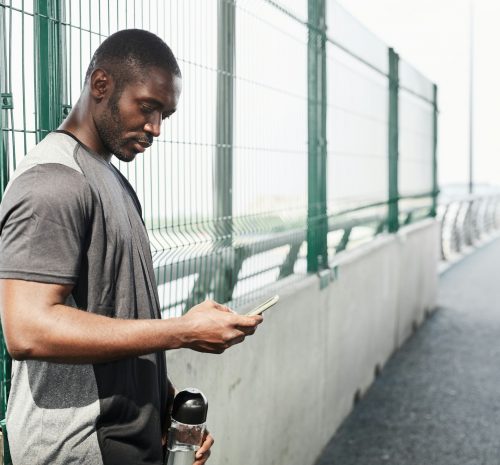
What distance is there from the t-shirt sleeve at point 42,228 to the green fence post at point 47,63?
0.60 metres

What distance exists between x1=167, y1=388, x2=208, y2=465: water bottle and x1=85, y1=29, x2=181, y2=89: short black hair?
0.82 meters

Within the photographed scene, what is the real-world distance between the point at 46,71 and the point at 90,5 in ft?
1.03

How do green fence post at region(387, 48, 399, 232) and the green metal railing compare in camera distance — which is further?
green fence post at region(387, 48, 399, 232)

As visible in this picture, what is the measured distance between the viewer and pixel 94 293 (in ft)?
6.03

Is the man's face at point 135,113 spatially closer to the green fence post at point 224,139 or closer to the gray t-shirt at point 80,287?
the gray t-shirt at point 80,287

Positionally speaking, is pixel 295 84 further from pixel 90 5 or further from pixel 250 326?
pixel 250 326

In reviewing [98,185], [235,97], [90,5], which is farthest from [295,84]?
[98,185]

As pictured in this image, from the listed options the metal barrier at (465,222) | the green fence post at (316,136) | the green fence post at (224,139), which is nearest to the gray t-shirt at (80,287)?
the green fence post at (224,139)

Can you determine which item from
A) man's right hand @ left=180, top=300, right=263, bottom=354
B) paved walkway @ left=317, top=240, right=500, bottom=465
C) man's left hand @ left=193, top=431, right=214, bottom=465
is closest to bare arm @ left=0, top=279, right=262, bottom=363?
man's right hand @ left=180, top=300, right=263, bottom=354

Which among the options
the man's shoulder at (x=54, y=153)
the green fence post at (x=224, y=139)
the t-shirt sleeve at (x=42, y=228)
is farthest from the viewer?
the green fence post at (x=224, y=139)

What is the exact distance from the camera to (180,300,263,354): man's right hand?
1819 mm

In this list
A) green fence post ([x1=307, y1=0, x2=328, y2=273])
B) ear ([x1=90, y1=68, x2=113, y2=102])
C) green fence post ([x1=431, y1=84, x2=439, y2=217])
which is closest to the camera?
ear ([x1=90, y1=68, x2=113, y2=102])

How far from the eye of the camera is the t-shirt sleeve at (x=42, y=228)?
165 centimetres

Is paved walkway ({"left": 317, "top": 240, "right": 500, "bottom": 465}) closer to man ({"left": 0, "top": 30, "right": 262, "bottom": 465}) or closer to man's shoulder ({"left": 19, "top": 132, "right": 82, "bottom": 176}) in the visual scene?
man ({"left": 0, "top": 30, "right": 262, "bottom": 465})
